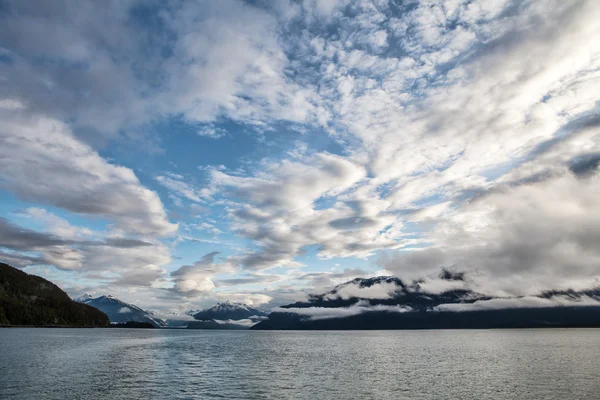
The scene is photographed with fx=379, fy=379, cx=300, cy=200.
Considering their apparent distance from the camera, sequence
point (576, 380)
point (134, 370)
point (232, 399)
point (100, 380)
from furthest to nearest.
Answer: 1. point (134, 370)
2. point (576, 380)
3. point (100, 380)
4. point (232, 399)

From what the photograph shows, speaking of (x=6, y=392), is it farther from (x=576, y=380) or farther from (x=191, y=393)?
(x=576, y=380)

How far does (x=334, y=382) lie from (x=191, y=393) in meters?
30.1

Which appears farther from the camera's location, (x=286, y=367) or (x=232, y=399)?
(x=286, y=367)

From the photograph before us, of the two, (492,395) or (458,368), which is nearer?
(492,395)

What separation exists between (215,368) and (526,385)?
75.3 meters

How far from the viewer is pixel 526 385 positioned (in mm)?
78250

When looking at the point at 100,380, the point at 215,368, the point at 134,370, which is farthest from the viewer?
the point at 215,368

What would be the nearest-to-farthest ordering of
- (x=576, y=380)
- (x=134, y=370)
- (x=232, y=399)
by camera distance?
(x=232, y=399), (x=576, y=380), (x=134, y=370)

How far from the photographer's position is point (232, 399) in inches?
2425

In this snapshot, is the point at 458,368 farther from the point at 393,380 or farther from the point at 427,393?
the point at 427,393

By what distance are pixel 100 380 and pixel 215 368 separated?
33.5 metres

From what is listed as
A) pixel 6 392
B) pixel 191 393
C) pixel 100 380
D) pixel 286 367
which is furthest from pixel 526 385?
pixel 6 392

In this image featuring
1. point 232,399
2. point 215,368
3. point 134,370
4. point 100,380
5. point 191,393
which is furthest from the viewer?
point 215,368

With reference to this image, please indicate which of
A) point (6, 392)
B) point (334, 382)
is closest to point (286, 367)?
point (334, 382)
